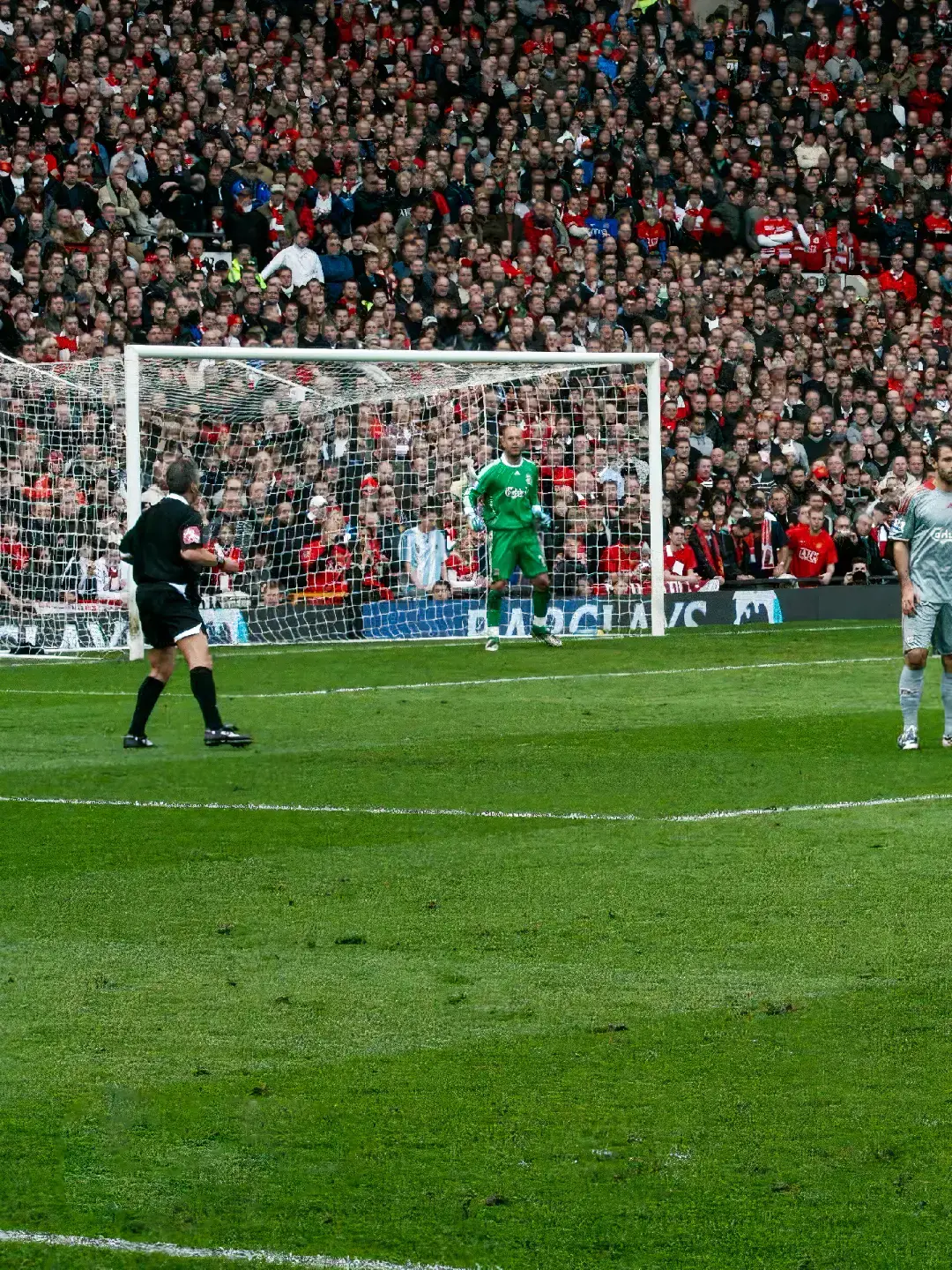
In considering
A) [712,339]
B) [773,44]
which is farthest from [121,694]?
[773,44]

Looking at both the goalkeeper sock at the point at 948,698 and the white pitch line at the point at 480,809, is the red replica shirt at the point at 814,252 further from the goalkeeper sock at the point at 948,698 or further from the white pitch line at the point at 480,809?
the white pitch line at the point at 480,809

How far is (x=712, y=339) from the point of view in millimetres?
26375

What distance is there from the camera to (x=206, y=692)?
39.5ft

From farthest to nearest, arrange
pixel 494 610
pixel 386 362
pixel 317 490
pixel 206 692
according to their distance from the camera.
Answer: pixel 386 362
pixel 317 490
pixel 494 610
pixel 206 692

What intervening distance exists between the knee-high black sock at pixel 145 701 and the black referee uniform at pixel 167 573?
0.24 m

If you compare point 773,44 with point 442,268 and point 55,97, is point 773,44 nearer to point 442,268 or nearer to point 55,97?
point 442,268

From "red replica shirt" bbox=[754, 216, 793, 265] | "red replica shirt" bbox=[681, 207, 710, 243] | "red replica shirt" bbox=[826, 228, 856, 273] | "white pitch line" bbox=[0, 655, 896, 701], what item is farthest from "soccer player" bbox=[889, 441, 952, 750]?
Result: "red replica shirt" bbox=[826, 228, 856, 273]

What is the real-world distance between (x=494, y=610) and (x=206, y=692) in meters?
7.68

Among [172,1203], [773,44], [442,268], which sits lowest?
[172,1203]

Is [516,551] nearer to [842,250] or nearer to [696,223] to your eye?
[696,223]

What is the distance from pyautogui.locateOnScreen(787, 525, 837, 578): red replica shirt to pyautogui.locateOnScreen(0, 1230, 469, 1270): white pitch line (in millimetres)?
20532

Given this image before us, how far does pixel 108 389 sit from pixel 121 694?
5.98 meters

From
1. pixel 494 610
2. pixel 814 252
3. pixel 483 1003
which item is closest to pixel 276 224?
pixel 494 610

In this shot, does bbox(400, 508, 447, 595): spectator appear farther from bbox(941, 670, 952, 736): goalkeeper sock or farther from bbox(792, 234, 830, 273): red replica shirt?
bbox(941, 670, 952, 736): goalkeeper sock
